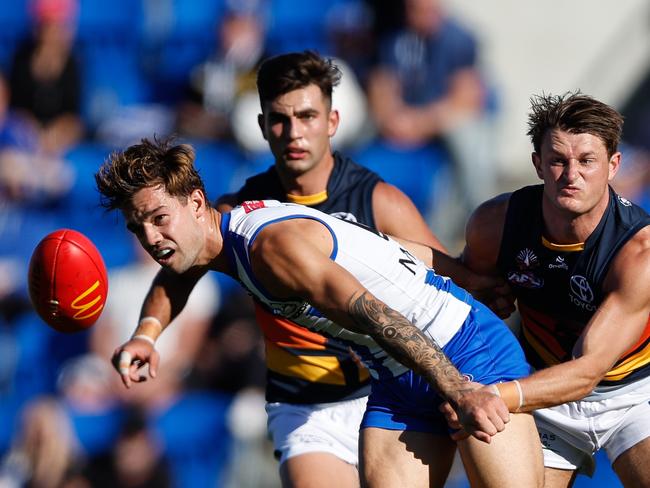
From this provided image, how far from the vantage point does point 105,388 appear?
9.62m

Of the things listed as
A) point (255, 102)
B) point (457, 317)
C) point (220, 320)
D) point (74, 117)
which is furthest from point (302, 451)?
point (74, 117)

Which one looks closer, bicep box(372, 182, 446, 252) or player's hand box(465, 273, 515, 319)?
player's hand box(465, 273, 515, 319)

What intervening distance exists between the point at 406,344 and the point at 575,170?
3.36 feet

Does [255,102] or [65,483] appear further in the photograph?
[255,102]

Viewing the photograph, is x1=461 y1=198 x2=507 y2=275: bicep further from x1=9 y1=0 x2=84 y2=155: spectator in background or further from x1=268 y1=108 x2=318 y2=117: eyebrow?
x1=9 y1=0 x2=84 y2=155: spectator in background

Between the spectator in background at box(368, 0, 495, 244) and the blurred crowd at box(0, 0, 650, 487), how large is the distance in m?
0.01

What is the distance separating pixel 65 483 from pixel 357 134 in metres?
3.84

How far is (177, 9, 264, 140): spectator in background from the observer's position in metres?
10.2

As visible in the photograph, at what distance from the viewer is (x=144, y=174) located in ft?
15.3

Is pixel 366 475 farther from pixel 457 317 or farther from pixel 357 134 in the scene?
pixel 357 134

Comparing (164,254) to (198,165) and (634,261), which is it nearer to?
(634,261)

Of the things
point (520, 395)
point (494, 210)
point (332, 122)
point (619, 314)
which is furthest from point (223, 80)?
point (520, 395)

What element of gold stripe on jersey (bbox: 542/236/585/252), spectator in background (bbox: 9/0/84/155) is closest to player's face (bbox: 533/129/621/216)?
gold stripe on jersey (bbox: 542/236/585/252)

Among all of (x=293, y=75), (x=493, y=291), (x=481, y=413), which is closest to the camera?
(x=481, y=413)
